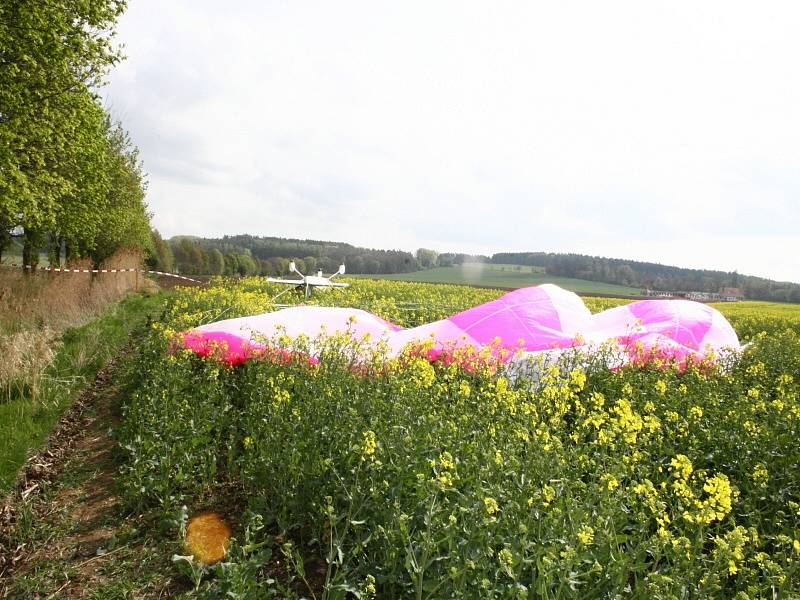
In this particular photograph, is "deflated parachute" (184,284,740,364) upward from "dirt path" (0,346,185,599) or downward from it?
upward

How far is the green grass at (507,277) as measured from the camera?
54219 millimetres

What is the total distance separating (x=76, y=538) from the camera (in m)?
4.27

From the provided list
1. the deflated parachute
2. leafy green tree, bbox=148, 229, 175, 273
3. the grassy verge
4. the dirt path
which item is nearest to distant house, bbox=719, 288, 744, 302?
the deflated parachute

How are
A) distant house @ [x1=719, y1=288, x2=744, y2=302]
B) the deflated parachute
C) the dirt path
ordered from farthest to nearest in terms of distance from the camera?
distant house @ [x1=719, y1=288, x2=744, y2=302] → the deflated parachute → the dirt path

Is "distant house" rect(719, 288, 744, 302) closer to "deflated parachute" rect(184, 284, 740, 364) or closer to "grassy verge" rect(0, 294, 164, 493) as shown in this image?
"deflated parachute" rect(184, 284, 740, 364)

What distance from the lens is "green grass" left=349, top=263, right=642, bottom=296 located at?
54219 mm

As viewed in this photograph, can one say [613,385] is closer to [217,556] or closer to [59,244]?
[217,556]

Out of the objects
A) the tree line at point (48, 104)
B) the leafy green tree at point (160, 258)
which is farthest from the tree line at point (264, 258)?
the tree line at point (48, 104)

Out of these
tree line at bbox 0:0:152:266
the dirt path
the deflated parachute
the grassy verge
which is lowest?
the dirt path

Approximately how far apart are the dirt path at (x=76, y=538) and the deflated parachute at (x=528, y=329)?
8.46 ft

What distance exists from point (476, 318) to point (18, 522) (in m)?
7.26

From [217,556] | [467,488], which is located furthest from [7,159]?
[467,488]

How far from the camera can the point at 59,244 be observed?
23.9m

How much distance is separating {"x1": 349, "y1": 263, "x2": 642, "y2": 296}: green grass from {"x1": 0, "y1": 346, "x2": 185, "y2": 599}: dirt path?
45.7 metres
